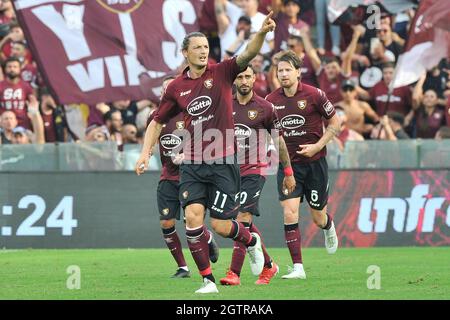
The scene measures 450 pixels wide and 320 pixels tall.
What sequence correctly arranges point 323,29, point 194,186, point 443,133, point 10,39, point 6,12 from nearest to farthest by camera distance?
1. point 194,186
2. point 443,133
3. point 323,29
4. point 10,39
5. point 6,12

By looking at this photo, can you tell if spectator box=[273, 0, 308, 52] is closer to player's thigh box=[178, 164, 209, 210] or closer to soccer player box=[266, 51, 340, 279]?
soccer player box=[266, 51, 340, 279]

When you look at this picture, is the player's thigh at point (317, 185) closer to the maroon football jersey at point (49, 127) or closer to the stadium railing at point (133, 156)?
the stadium railing at point (133, 156)

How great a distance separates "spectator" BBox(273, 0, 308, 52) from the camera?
2034cm

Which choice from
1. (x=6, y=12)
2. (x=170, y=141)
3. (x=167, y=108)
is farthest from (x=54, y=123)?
(x=167, y=108)

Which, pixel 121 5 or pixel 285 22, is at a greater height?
pixel 121 5

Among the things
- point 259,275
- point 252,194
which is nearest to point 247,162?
point 252,194

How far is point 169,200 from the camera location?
15.1 metres

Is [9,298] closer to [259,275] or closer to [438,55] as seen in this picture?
[259,275]

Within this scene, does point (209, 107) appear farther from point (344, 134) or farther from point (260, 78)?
point (260, 78)

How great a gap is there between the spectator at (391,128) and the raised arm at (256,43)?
28.2ft

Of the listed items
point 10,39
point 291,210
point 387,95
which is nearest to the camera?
point 291,210

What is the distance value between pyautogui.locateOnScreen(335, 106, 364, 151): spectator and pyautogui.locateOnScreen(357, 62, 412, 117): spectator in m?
0.62

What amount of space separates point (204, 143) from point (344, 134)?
8.22 meters

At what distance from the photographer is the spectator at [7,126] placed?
20875 mm
